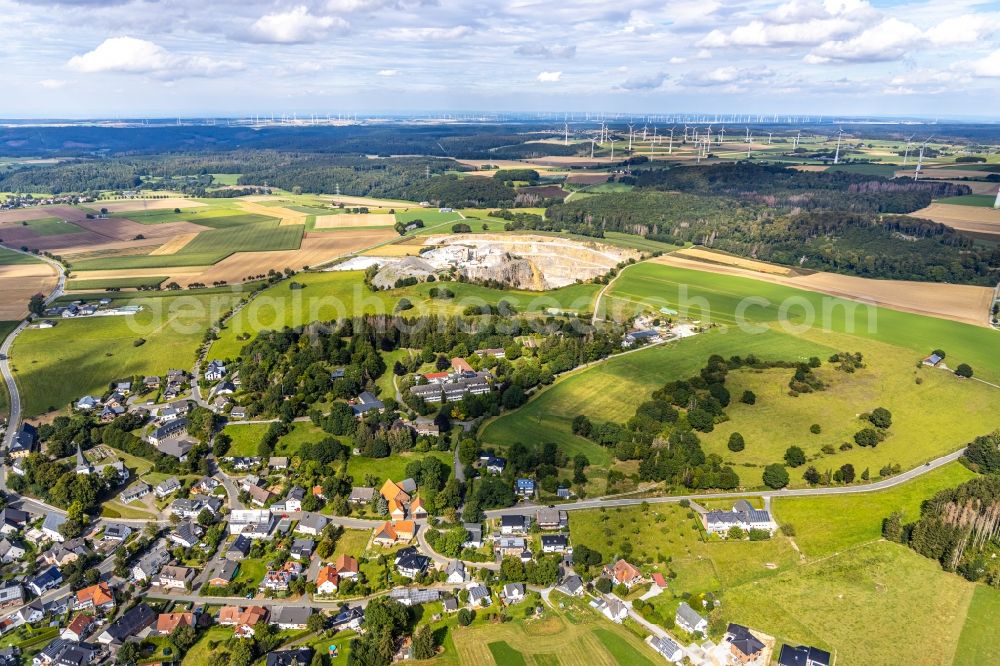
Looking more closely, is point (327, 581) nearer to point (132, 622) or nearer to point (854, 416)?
point (132, 622)

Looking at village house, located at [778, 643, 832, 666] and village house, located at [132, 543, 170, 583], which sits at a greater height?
village house, located at [778, 643, 832, 666]

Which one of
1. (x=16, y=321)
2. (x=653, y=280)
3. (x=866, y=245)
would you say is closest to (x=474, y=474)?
(x=653, y=280)

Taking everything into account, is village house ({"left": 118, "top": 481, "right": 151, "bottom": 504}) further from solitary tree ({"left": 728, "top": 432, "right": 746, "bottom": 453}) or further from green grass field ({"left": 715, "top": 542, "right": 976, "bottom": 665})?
solitary tree ({"left": 728, "top": 432, "right": 746, "bottom": 453})

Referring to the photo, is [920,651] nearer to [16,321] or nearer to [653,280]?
[653,280]

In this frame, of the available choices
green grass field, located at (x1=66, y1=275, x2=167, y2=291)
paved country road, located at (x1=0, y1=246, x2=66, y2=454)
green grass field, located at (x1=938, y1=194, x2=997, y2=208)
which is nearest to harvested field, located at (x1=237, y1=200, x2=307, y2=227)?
green grass field, located at (x1=66, y1=275, x2=167, y2=291)

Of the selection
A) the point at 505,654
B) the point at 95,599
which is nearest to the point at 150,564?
the point at 95,599
